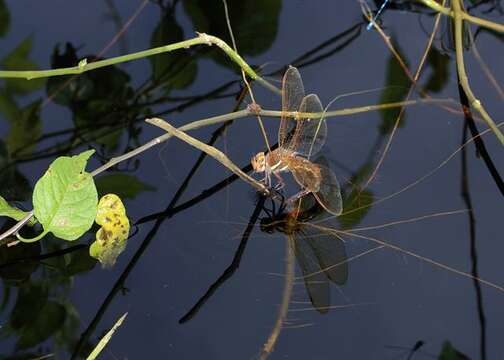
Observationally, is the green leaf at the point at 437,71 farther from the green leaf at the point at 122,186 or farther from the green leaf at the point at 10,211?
the green leaf at the point at 10,211

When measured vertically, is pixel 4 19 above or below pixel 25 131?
above

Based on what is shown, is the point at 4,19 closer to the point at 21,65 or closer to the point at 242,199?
the point at 21,65

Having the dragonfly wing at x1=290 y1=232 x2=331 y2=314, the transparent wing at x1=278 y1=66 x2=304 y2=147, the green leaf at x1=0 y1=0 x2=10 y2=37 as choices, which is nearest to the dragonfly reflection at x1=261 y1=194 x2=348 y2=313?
the dragonfly wing at x1=290 y1=232 x2=331 y2=314

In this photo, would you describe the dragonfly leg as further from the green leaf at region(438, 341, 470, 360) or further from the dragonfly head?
the green leaf at region(438, 341, 470, 360)

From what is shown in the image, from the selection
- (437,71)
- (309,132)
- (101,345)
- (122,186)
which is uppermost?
(437,71)

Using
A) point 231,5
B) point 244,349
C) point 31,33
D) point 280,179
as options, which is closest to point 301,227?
point 280,179

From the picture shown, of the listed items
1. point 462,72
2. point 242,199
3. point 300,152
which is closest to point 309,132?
point 300,152

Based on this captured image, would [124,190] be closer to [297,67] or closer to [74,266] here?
[74,266]
